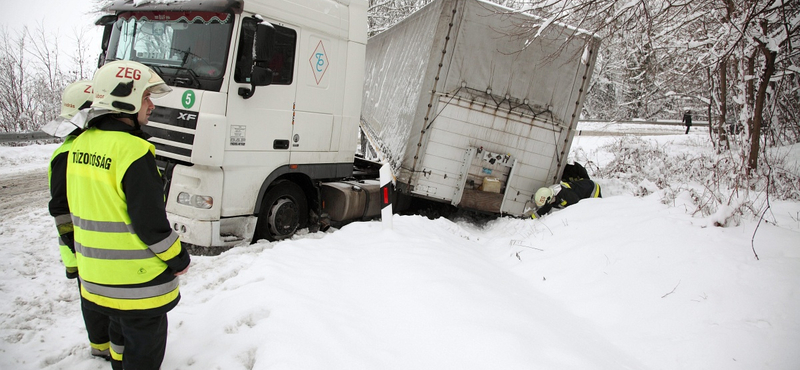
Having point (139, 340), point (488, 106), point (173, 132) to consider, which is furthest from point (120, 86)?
point (488, 106)

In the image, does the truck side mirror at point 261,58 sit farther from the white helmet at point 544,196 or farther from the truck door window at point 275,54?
the white helmet at point 544,196

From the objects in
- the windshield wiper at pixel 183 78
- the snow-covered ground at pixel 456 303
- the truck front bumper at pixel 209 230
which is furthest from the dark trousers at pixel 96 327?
the windshield wiper at pixel 183 78

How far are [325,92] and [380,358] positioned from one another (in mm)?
3868

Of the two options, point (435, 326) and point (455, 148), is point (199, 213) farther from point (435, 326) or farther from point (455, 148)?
point (455, 148)

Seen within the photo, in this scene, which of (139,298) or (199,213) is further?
(199,213)

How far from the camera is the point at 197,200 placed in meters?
4.66

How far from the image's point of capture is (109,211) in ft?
7.11

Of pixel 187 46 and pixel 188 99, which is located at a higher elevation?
pixel 187 46

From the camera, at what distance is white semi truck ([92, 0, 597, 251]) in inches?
183

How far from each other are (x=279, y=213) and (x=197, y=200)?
1.10m

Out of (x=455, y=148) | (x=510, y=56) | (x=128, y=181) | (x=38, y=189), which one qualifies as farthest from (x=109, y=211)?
(x=38, y=189)

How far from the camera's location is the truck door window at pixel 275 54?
4.66m

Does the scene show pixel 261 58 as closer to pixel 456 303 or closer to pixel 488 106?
pixel 456 303

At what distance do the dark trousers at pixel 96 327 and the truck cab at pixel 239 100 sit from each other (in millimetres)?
2059
